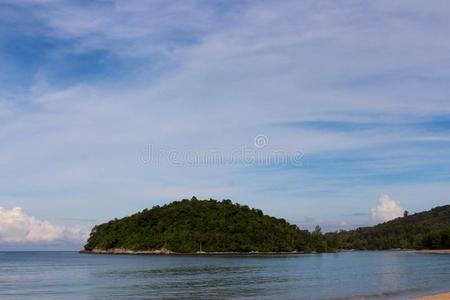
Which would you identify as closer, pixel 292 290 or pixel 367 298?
pixel 367 298

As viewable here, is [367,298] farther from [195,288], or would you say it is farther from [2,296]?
[2,296]

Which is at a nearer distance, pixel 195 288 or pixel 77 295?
pixel 77 295

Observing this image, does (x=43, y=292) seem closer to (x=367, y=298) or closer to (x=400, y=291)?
(x=367, y=298)

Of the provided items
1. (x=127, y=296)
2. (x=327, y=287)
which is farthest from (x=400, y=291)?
(x=127, y=296)

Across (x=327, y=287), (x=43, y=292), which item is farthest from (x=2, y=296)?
(x=327, y=287)

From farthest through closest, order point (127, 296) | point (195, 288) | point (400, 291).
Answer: point (195, 288)
point (400, 291)
point (127, 296)

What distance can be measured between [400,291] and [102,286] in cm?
3399

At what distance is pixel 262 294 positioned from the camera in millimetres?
53688

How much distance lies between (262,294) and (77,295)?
18.4 m

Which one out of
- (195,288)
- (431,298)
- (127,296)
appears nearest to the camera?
(431,298)

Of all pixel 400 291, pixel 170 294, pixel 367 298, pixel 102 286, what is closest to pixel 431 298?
pixel 367 298

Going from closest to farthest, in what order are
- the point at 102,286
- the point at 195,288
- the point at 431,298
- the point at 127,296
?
the point at 431,298 < the point at 127,296 < the point at 195,288 < the point at 102,286

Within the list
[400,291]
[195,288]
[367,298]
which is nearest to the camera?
[367,298]

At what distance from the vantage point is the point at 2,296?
54750 mm
